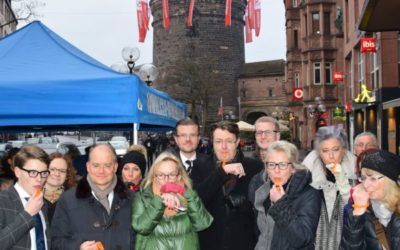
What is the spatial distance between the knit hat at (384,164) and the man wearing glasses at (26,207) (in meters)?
2.17

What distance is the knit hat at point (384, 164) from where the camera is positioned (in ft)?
10.2

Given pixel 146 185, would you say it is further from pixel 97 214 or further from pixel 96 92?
pixel 96 92

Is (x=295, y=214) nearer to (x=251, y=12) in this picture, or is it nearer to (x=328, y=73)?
(x=328, y=73)

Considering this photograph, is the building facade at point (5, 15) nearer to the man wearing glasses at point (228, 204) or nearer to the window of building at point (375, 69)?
the window of building at point (375, 69)

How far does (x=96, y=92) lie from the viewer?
16.4ft

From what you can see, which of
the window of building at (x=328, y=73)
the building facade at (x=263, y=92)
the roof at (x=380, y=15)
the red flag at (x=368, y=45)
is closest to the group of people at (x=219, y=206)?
the roof at (x=380, y=15)

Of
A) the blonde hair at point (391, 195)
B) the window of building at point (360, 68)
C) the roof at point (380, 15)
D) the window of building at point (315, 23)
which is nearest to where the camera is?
the blonde hair at point (391, 195)

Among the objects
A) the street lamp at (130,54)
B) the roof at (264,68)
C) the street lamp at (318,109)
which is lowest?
the street lamp at (318,109)

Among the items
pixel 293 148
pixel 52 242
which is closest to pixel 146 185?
pixel 52 242

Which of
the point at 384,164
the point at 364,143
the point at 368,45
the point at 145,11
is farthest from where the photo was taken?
the point at 145,11

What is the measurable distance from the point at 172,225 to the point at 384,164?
149 centimetres

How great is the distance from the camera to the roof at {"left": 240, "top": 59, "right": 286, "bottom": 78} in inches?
2495

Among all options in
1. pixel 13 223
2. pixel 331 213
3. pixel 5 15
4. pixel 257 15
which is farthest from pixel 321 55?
pixel 5 15

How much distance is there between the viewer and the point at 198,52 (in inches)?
2202
